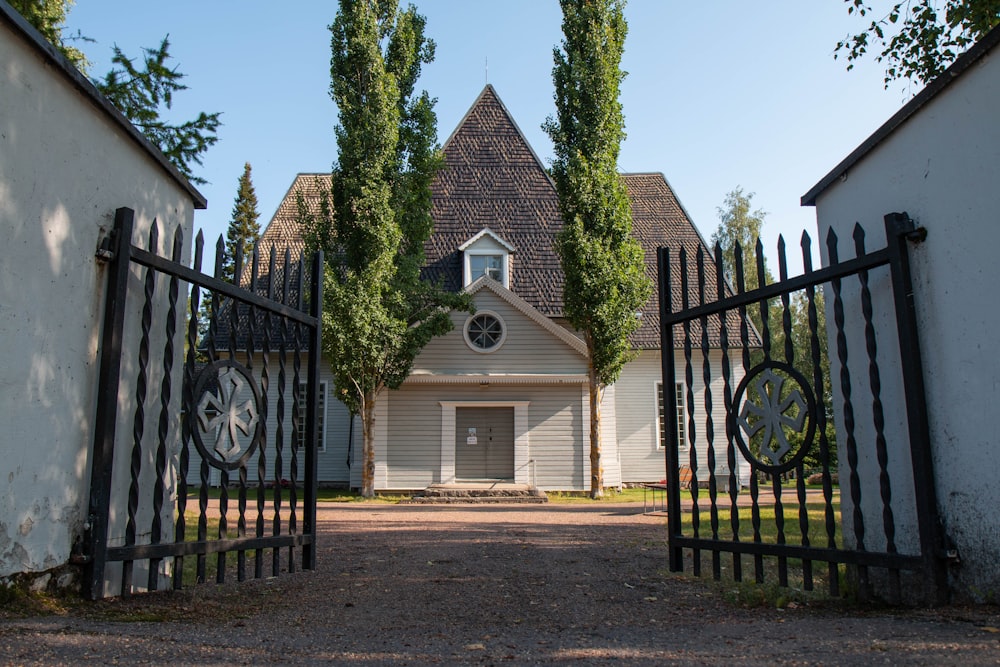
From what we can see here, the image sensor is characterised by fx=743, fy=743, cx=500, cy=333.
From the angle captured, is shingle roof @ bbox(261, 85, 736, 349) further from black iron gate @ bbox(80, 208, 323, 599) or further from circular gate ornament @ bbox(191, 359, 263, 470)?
circular gate ornament @ bbox(191, 359, 263, 470)

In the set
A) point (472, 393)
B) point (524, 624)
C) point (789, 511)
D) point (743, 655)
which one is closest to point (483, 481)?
point (472, 393)

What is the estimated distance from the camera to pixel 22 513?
4164 mm

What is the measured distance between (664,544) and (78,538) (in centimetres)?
708

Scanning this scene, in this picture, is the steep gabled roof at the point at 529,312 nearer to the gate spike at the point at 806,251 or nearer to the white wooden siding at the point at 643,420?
the white wooden siding at the point at 643,420

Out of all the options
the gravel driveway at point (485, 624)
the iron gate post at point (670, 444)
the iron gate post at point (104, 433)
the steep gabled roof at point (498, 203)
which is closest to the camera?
the gravel driveway at point (485, 624)

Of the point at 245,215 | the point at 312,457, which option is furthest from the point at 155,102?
the point at 245,215

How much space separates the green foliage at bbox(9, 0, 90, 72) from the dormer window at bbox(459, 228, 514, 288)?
36.3 ft

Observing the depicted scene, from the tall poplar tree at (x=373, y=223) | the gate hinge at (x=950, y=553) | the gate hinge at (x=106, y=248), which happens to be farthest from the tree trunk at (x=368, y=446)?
the gate hinge at (x=950, y=553)

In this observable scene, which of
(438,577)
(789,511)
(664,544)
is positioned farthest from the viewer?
(789,511)

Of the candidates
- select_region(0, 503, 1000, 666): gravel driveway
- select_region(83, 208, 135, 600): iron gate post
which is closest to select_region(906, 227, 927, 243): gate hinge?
select_region(0, 503, 1000, 666): gravel driveway

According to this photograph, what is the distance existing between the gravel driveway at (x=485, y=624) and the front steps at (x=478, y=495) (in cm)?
1000

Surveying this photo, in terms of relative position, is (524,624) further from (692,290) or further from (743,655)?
(692,290)

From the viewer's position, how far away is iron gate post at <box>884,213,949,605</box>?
14.2ft

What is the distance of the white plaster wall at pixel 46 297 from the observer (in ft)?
13.6
